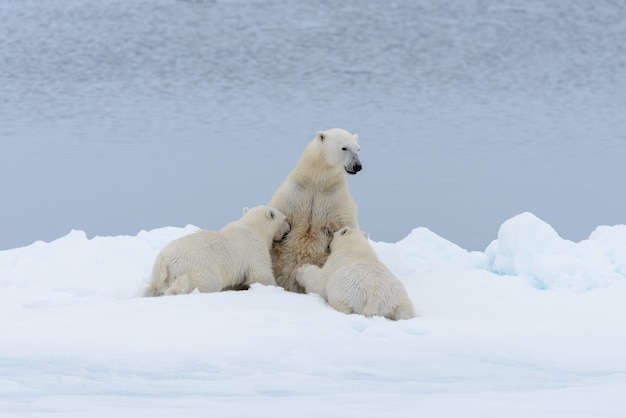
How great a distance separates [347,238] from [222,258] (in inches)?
37.4

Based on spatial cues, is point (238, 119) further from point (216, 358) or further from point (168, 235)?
point (216, 358)

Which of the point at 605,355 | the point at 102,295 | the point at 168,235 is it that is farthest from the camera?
the point at 168,235

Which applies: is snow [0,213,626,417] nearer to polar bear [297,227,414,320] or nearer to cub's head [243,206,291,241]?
polar bear [297,227,414,320]

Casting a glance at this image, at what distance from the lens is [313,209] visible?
7.16 metres

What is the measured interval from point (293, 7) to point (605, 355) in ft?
87.2

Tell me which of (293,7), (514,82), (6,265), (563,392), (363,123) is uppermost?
(293,7)

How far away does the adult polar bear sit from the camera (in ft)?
23.3

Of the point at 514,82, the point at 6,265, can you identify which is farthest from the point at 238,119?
the point at 6,265

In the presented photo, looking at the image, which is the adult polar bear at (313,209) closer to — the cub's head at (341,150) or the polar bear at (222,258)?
the cub's head at (341,150)

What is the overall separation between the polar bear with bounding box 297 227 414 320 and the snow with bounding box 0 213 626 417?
162mm

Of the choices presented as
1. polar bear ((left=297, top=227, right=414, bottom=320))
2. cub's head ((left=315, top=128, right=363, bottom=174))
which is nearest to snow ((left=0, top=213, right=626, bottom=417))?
polar bear ((left=297, top=227, right=414, bottom=320))

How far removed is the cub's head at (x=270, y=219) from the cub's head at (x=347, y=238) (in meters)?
0.44

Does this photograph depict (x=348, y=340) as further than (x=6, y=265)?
No

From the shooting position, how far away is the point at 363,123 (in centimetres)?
1862
